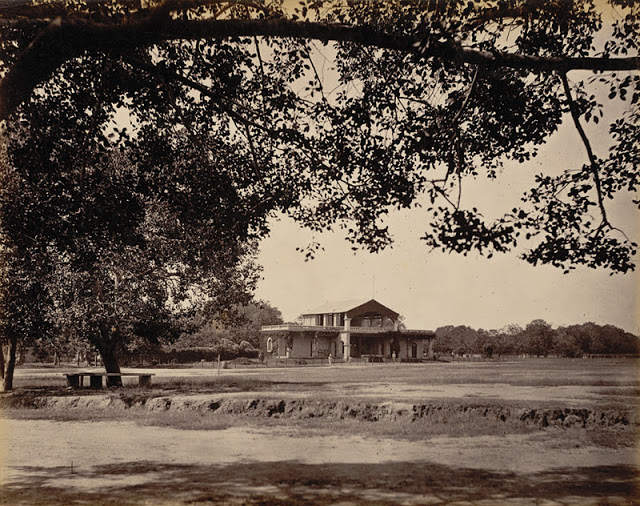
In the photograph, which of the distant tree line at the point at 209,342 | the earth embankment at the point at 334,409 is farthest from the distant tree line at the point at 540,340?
the distant tree line at the point at 209,342

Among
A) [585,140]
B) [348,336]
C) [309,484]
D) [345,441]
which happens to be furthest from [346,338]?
[585,140]

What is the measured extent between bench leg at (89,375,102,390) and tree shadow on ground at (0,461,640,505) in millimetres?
6103

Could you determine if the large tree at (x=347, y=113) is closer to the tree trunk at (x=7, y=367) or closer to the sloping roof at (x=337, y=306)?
the sloping roof at (x=337, y=306)

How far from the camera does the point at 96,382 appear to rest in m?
11.1

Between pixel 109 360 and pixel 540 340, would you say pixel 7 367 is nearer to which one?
pixel 109 360

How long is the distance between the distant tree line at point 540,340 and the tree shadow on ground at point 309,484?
4.07ft

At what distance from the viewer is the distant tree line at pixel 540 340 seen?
5402 mm

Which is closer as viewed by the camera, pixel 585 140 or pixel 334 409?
pixel 585 140

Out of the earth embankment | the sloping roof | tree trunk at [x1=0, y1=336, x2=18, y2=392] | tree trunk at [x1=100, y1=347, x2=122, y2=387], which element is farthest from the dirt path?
tree trunk at [x1=0, y1=336, x2=18, y2=392]

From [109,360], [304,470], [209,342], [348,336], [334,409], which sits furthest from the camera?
[209,342]

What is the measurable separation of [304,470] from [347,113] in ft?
12.2

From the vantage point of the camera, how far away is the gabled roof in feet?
22.3

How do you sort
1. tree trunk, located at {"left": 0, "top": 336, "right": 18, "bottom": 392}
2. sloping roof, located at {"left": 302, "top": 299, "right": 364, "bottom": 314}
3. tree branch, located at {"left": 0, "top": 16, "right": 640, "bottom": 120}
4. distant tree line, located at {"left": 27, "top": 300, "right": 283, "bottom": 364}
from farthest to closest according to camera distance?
tree trunk, located at {"left": 0, "top": 336, "right": 18, "bottom": 392}, distant tree line, located at {"left": 27, "top": 300, "right": 283, "bottom": 364}, sloping roof, located at {"left": 302, "top": 299, "right": 364, "bottom": 314}, tree branch, located at {"left": 0, "top": 16, "right": 640, "bottom": 120}

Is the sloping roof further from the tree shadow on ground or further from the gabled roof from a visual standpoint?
the tree shadow on ground
